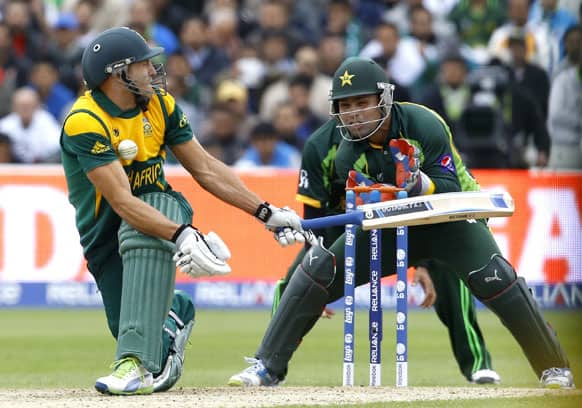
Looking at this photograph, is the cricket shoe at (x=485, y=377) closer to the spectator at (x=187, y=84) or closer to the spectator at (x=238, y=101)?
the spectator at (x=238, y=101)

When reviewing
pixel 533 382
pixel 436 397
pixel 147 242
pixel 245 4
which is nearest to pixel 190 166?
pixel 147 242

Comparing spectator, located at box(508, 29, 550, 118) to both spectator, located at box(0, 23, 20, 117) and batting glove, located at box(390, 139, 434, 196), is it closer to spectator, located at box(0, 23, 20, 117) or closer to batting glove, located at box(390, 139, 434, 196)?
spectator, located at box(0, 23, 20, 117)

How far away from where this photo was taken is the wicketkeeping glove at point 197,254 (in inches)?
268

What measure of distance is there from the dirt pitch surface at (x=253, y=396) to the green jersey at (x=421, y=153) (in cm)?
117

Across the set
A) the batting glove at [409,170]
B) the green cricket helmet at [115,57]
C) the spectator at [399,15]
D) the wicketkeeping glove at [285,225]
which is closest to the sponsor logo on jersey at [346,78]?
the batting glove at [409,170]

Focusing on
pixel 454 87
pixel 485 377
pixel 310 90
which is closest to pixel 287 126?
pixel 310 90

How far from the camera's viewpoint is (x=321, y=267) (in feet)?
25.0

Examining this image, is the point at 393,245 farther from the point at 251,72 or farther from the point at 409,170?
the point at 251,72

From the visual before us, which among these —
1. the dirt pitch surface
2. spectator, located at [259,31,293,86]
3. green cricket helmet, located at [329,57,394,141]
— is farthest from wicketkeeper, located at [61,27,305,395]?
spectator, located at [259,31,293,86]

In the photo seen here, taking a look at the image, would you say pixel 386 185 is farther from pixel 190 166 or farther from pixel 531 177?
pixel 531 177

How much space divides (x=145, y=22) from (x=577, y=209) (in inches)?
249

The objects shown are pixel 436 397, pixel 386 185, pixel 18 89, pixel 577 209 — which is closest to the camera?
pixel 436 397

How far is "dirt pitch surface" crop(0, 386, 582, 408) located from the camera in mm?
6566

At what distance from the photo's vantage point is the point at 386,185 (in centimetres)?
749
